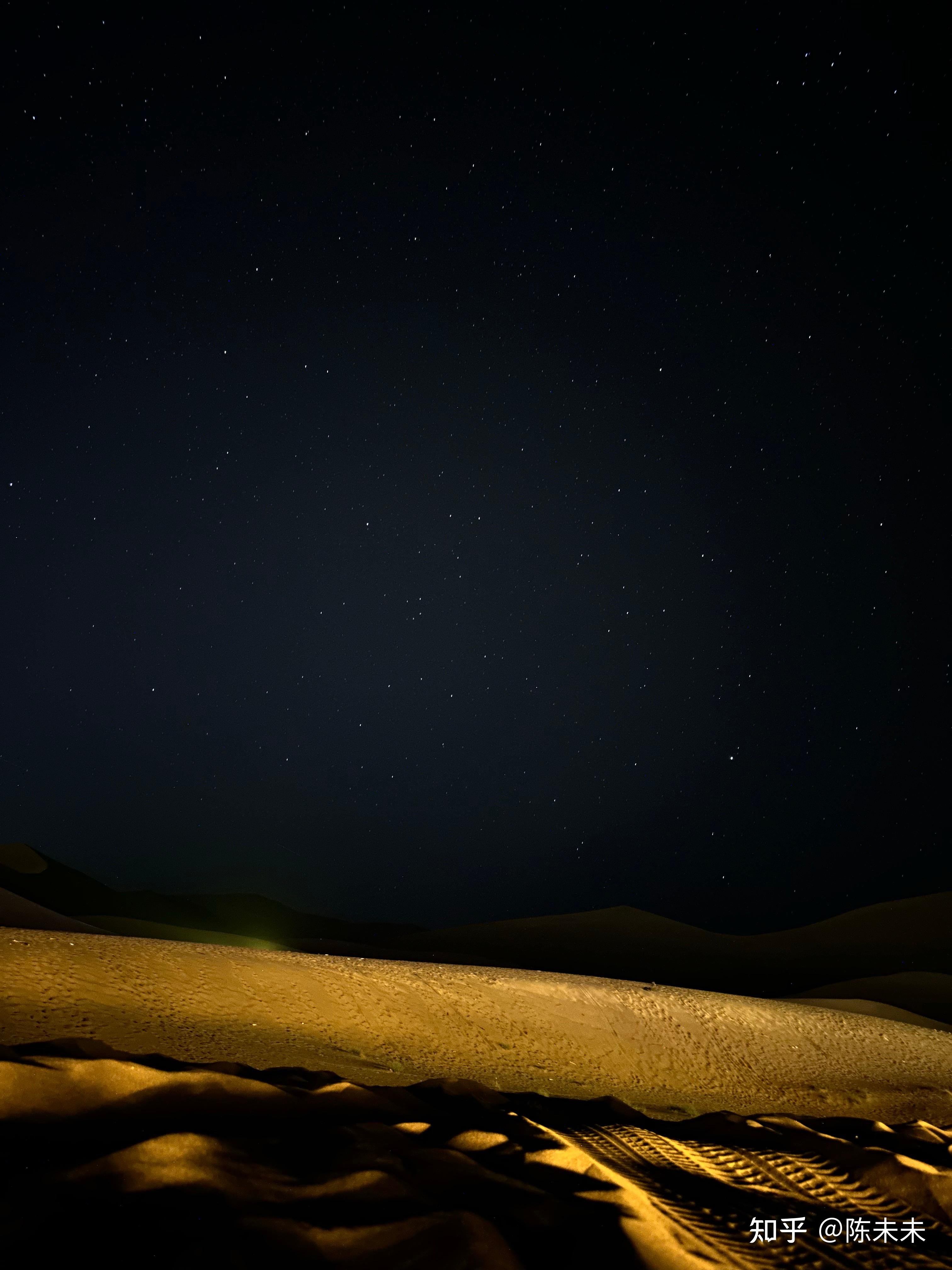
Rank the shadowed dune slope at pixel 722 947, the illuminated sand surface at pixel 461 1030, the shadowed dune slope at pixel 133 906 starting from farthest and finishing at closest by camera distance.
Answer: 1. the shadowed dune slope at pixel 133 906
2. the shadowed dune slope at pixel 722 947
3. the illuminated sand surface at pixel 461 1030

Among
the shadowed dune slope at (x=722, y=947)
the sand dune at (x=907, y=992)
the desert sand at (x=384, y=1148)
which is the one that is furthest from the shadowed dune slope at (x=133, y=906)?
the desert sand at (x=384, y=1148)

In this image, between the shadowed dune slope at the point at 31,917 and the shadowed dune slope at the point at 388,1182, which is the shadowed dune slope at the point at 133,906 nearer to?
the shadowed dune slope at the point at 31,917

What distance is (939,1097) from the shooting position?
786 centimetres

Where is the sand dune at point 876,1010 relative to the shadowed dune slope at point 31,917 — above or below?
below

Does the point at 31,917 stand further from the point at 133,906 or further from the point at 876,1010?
the point at 133,906

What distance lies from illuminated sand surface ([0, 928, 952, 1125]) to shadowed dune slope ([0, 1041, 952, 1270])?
1747 millimetres

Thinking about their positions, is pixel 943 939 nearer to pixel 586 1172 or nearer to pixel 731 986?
pixel 731 986

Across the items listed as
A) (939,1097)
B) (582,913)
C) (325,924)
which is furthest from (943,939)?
(325,924)

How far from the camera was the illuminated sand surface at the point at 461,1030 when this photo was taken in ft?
18.9

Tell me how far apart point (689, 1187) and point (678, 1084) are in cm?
506

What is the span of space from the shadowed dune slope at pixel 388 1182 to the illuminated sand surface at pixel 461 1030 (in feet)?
5.73

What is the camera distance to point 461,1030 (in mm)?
8047

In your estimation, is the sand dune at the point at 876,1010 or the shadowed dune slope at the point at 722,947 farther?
the shadowed dune slope at the point at 722,947

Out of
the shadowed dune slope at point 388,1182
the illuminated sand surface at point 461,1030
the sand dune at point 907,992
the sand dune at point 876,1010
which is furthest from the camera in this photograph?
the sand dune at point 907,992
